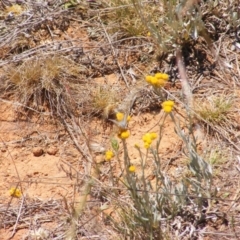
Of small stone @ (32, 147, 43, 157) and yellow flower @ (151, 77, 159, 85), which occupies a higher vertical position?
yellow flower @ (151, 77, 159, 85)

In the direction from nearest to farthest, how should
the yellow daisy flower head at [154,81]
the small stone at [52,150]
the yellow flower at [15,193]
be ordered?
the yellow daisy flower head at [154,81] < the yellow flower at [15,193] < the small stone at [52,150]

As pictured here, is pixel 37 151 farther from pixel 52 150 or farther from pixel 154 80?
pixel 154 80

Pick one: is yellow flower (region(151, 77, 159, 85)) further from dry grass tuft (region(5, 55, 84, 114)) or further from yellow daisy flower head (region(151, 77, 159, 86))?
dry grass tuft (region(5, 55, 84, 114))

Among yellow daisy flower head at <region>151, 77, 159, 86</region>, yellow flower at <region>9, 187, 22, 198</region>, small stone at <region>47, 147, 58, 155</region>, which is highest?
yellow daisy flower head at <region>151, 77, 159, 86</region>

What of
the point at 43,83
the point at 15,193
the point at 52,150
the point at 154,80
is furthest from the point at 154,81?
the point at 43,83

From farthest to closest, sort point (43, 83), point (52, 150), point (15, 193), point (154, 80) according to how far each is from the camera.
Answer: point (43, 83) → point (52, 150) → point (15, 193) → point (154, 80)

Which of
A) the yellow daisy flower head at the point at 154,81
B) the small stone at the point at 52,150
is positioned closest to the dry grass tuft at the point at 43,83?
the small stone at the point at 52,150

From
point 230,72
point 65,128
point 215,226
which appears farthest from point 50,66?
point 215,226

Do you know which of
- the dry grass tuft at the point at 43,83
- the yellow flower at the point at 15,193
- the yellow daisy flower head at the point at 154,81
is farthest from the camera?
the dry grass tuft at the point at 43,83

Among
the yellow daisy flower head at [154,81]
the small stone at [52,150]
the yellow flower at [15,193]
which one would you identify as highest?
the yellow daisy flower head at [154,81]

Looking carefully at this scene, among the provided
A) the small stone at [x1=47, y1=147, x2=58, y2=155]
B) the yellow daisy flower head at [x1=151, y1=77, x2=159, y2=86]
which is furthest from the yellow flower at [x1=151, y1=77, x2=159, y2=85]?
the small stone at [x1=47, y1=147, x2=58, y2=155]

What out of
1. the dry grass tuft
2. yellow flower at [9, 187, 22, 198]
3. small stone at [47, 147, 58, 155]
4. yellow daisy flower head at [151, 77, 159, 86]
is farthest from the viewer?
the dry grass tuft

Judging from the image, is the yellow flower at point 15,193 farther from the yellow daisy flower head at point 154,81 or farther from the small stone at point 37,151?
the yellow daisy flower head at point 154,81

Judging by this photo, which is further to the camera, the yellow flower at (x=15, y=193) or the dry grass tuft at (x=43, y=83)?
the dry grass tuft at (x=43, y=83)
